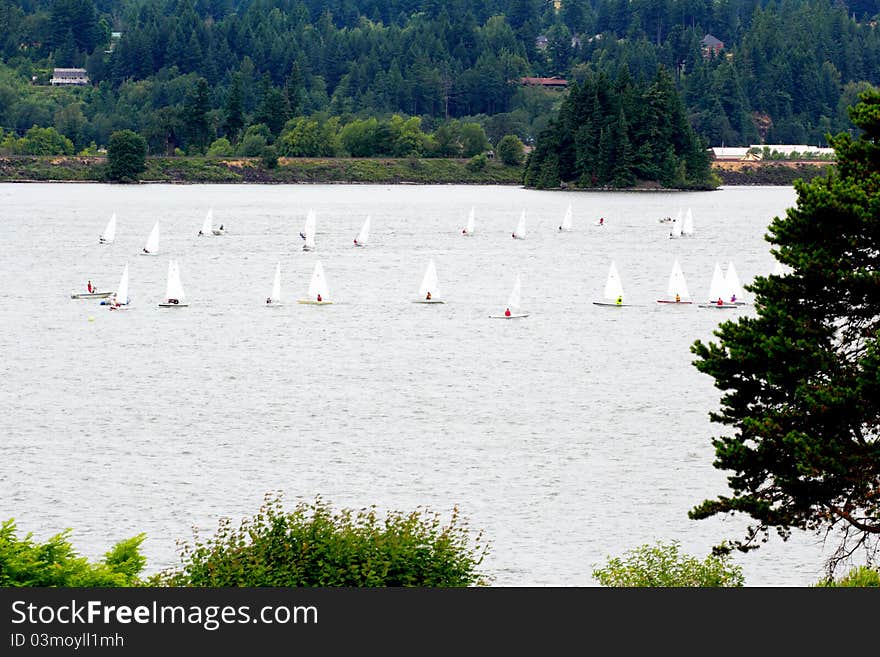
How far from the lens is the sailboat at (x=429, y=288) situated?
360ft

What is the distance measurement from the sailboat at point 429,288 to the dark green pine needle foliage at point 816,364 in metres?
77.3

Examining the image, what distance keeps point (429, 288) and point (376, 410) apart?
4220cm

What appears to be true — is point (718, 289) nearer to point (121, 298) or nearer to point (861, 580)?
point (121, 298)

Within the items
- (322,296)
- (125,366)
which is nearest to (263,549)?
(125,366)

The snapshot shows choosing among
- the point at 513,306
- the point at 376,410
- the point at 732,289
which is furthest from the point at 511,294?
the point at 376,410

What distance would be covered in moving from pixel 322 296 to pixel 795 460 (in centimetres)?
8044

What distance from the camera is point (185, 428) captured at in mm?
63750

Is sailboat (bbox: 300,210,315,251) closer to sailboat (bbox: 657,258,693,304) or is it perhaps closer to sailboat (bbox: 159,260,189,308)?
sailboat (bbox: 159,260,189,308)

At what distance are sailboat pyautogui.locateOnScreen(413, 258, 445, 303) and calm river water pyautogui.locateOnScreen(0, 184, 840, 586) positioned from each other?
1.33 meters

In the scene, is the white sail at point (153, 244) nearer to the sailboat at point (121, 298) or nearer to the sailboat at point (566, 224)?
the sailboat at point (121, 298)

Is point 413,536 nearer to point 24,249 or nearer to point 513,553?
point 513,553

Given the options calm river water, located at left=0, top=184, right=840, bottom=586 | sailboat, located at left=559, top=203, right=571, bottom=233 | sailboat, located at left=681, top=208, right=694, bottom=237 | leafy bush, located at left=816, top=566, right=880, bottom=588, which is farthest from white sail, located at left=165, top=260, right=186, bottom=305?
sailboat, located at left=559, top=203, right=571, bottom=233

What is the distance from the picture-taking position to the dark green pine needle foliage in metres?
30.0

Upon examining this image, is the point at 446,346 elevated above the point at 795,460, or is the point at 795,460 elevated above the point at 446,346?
the point at 795,460
